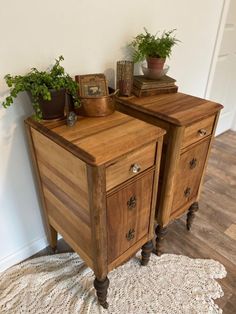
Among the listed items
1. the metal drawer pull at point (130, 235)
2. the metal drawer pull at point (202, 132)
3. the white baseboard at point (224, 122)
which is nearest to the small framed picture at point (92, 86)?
the metal drawer pull at point (202, 132)

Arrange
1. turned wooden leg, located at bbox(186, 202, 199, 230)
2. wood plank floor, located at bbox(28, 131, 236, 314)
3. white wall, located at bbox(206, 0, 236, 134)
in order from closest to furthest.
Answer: wood plank floor, located at bbox(28, 131, 236, 314) → turned wooden leg, located at bbox(186, 202, 199, 230) → white wall, located at bbox(206, 0, 236, 134)

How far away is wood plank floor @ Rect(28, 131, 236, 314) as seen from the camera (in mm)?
1390

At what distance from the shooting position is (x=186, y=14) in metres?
1.58

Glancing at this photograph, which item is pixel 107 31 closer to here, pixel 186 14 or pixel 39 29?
pixel 39 29

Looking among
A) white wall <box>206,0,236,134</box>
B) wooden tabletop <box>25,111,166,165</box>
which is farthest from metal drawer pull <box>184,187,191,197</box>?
white wall <box>206,0,236,134</box>

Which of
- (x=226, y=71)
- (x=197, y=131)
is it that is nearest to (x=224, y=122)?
(x=226, y=71)

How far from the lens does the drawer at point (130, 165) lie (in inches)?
33.9

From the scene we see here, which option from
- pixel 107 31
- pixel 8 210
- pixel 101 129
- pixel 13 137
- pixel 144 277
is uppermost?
pixel 107 31

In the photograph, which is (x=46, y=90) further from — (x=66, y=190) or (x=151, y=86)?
(x=151, y=86)

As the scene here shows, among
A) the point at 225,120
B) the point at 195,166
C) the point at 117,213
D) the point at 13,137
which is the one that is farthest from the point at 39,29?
the point at 225,120

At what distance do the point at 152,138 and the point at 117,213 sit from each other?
0.32 meters

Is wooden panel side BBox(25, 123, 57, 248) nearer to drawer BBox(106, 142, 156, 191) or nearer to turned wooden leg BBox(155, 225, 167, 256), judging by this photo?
drawer BBox(106, 142, 156, 191)

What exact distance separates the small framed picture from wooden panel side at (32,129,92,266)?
0.27m

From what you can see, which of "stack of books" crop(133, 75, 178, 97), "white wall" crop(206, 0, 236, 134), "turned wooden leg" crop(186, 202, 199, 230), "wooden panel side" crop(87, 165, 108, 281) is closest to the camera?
"wooden panel side" crop(87, 165, 108, 281)
